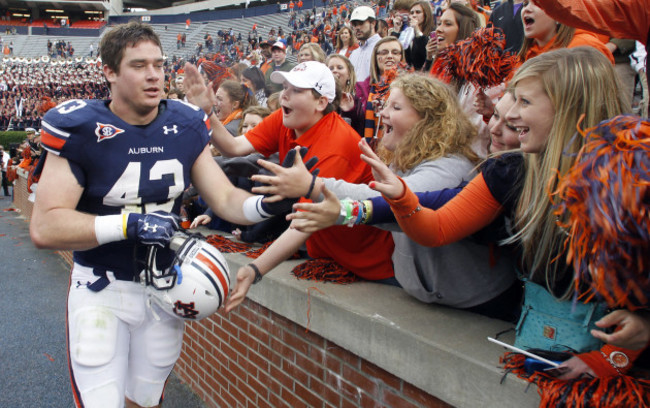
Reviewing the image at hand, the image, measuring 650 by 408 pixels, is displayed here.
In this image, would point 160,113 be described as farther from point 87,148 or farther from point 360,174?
point 360,174

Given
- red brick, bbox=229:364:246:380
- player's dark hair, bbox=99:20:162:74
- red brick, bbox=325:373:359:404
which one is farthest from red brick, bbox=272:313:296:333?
player's dark hair, bbox=99:20:162:74

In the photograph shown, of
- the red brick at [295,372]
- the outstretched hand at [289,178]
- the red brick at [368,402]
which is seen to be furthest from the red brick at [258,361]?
the outstretched hand at [289,178]

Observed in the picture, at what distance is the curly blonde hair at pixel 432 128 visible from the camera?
2.58 meters

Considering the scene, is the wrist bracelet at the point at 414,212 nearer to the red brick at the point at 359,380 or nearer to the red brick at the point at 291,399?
the red brick at the point at 359,380

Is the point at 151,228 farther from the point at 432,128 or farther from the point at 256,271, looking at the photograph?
the point at 432,128

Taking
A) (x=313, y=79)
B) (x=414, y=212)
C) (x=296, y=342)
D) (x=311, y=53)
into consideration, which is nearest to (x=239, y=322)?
(x=296, y=342)

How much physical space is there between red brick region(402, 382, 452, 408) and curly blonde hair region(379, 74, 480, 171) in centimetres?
104

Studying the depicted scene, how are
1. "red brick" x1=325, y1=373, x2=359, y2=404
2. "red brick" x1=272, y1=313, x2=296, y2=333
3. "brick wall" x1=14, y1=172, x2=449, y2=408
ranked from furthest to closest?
"red brick" x1=272, y1=313, x2=296, y2=333 < "red brick" x1=325, y1=373, x2=359, y2=404 < "brick wall" x1=14, y1=172, x2=449, y2=408

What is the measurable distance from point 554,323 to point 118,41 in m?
2.28

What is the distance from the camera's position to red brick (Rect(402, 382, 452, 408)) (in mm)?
2128

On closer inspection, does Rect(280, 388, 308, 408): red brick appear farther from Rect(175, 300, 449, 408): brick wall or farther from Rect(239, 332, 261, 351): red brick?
Rect(239, 332, 261, 351): red brick

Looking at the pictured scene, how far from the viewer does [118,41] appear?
2.52 meters

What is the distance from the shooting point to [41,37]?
5403 centimetres

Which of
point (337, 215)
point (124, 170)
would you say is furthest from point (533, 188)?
point (124, 170)
